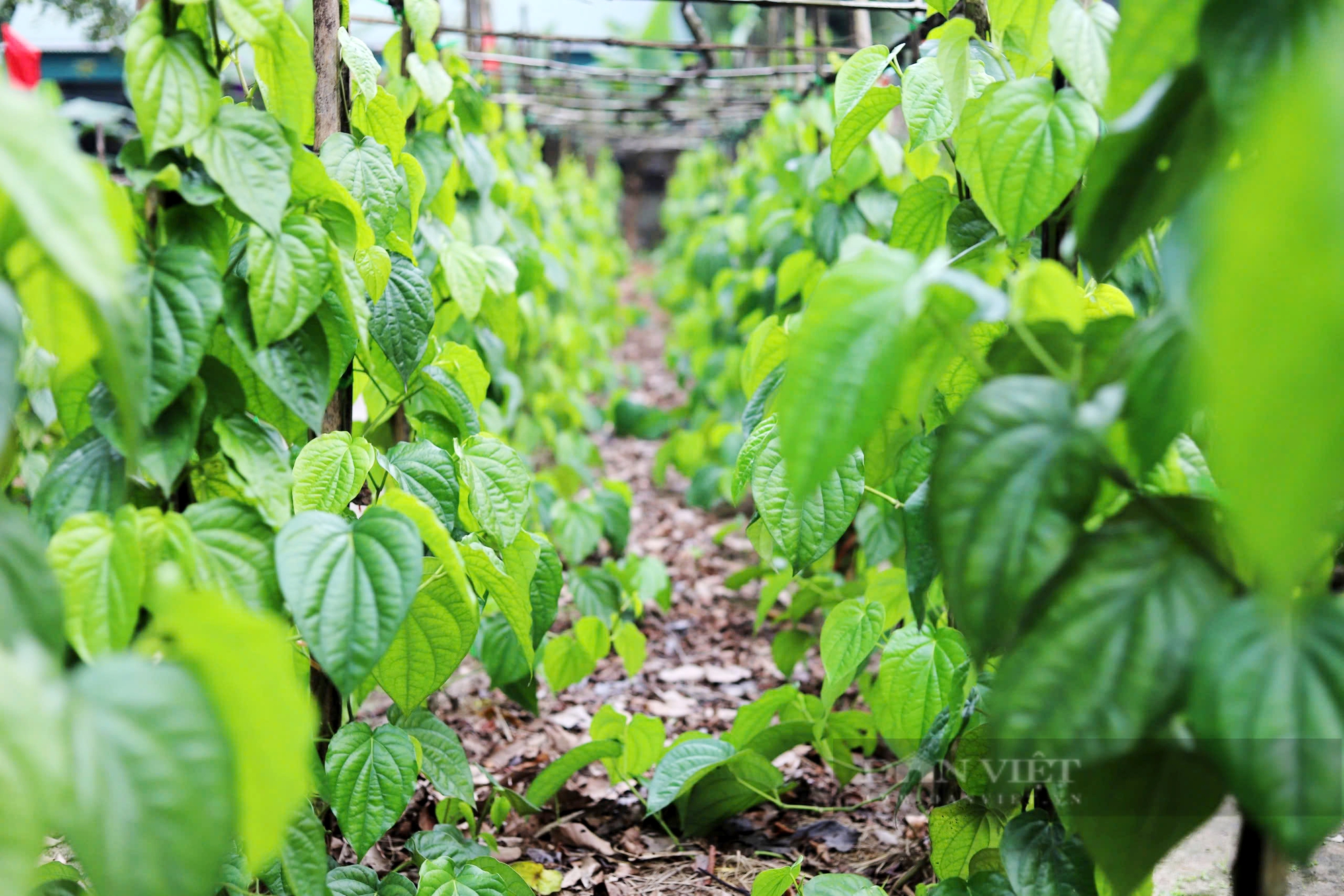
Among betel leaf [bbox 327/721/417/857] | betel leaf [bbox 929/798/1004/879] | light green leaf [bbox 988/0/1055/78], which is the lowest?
betel leaf [bbox 929/798/1004/879]

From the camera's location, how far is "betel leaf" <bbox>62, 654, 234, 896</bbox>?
0.54 m

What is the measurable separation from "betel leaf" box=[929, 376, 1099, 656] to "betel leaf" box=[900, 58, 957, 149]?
0.65m

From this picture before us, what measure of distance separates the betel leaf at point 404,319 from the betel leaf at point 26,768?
79 centimetres

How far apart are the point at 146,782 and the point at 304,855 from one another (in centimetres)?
46

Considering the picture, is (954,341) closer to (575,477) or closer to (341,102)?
(341,102)

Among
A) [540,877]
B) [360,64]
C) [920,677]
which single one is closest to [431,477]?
[360,64]

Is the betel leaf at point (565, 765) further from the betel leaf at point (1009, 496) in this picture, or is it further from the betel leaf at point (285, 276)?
the betel leaf at point (1009, 496)

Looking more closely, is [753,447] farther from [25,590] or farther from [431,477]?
[25,590]

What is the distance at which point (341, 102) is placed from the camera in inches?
54.0

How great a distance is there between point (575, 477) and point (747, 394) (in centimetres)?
187

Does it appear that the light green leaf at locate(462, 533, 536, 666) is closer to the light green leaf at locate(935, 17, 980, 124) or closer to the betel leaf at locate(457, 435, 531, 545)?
the betel leaf at locate(457, 435, 531, 545)

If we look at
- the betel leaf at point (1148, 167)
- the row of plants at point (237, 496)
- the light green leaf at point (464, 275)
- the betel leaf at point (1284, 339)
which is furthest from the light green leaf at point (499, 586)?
the betel leaf at point (1284, 339)

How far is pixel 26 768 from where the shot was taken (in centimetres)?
52

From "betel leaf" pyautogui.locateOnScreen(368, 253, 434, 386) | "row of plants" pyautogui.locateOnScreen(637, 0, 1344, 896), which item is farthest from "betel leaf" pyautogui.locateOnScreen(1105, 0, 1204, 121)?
"betel leaf" pyautogui.locateOnScreen(368, 253, 434, 386)
